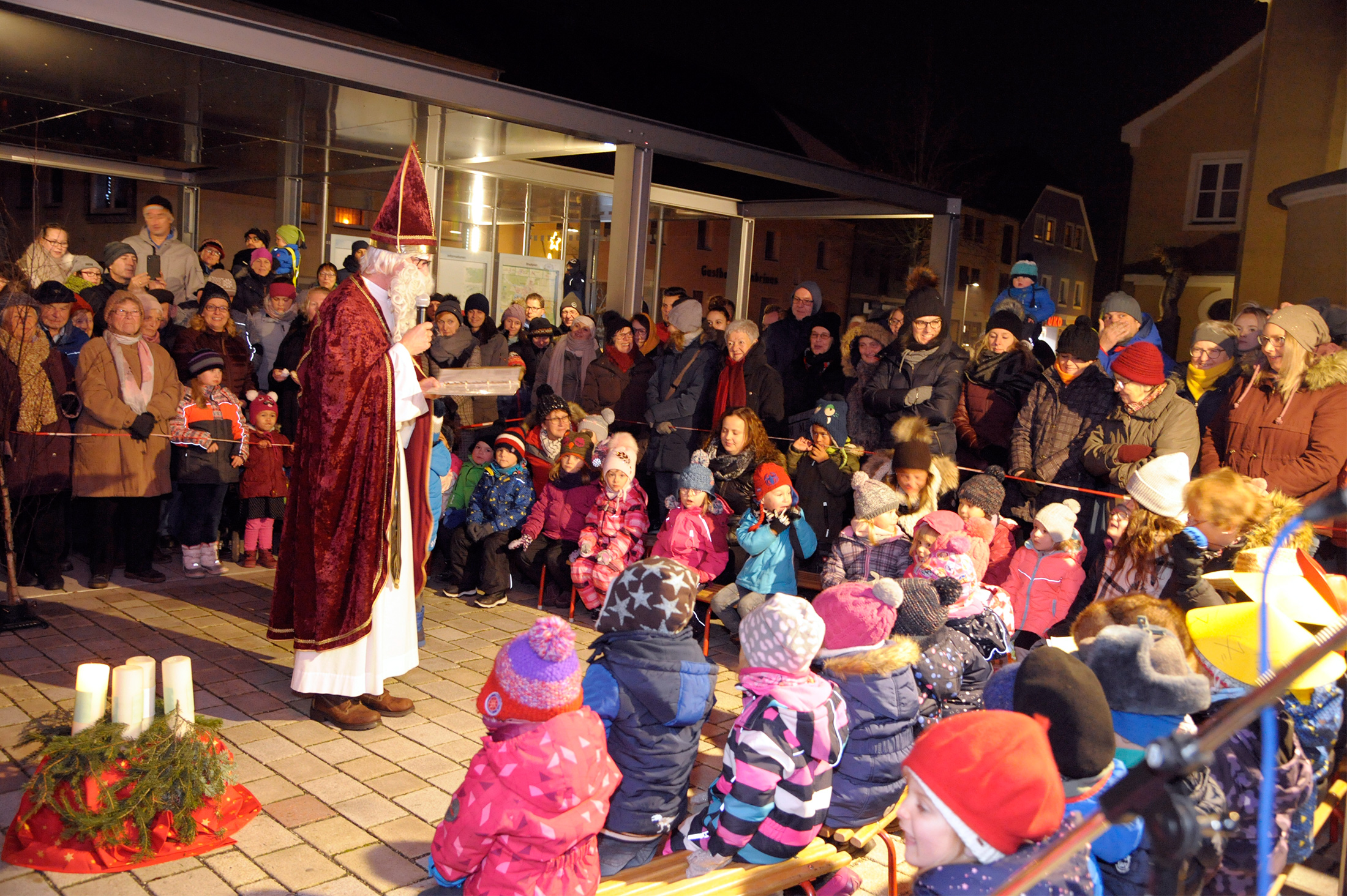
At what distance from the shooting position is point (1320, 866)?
4.24 metres

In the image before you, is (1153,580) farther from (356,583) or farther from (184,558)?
(184,558)

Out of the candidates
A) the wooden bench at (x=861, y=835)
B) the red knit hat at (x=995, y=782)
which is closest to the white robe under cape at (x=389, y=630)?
the wooden bench at (x=861, y=835)

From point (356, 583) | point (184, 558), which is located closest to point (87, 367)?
point (184, 558)

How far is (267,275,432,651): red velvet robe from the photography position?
15.8 feet

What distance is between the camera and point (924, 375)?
7.08 meters

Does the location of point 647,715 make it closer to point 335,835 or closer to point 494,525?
point 335,835

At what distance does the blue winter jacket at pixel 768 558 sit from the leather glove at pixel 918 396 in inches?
46.8

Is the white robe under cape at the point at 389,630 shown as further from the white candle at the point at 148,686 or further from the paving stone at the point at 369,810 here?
the white candle at the point at 148,686

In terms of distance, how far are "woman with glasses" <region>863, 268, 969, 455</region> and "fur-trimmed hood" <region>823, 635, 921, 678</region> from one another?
313 centimetres

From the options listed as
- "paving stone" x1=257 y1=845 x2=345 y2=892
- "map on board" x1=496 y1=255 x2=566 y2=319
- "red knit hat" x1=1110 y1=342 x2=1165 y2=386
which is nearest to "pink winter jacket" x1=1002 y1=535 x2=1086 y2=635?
"red knit hat" x1=1110 y1=342 x2=1165 y2=386

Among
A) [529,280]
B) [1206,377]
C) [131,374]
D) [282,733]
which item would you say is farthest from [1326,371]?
[529,280]

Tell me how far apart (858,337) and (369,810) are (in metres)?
5.21

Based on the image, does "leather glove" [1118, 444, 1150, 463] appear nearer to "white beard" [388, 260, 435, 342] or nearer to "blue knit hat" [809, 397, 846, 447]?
"blue knit hat" [809, 397, 846, 447]

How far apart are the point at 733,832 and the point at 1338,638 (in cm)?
210
